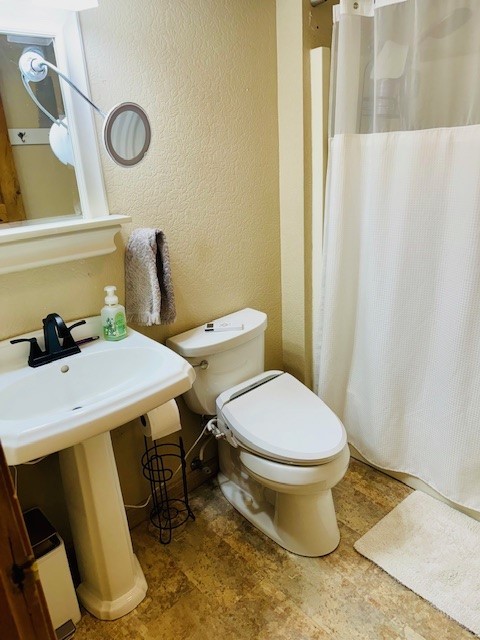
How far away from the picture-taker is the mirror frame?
46.3 inches

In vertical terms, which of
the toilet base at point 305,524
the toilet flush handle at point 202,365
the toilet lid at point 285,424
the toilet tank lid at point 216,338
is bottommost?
the toilet base at point 305,524

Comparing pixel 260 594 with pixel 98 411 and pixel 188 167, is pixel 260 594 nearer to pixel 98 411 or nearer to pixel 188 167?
pixel 98 411

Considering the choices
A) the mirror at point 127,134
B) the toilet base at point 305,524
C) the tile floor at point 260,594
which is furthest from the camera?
the toilet base at point 305,524

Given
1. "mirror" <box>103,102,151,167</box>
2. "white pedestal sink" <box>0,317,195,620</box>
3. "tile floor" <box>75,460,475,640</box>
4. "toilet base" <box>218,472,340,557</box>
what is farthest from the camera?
"toilet base" <box>218,472,340,557</box>

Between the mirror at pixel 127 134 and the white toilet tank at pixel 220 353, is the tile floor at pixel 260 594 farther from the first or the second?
the mirror at pixel 127 134

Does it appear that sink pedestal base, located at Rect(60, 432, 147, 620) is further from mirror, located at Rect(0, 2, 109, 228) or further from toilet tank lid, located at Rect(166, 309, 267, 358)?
mirror, located at Rect(0, 2, 109, 228)

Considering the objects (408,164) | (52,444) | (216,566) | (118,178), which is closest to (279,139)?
(408,164)

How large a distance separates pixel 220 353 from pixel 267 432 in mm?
326

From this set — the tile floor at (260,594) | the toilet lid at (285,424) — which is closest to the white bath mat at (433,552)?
the tile floor at (260,594)

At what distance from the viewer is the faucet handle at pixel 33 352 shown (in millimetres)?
1265

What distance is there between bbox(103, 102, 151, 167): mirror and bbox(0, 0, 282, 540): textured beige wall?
0.29 feet

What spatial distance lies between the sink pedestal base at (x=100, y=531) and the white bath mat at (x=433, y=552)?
78cm

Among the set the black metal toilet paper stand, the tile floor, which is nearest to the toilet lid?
the black metal toilet paper stand

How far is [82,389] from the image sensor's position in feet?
4.33
